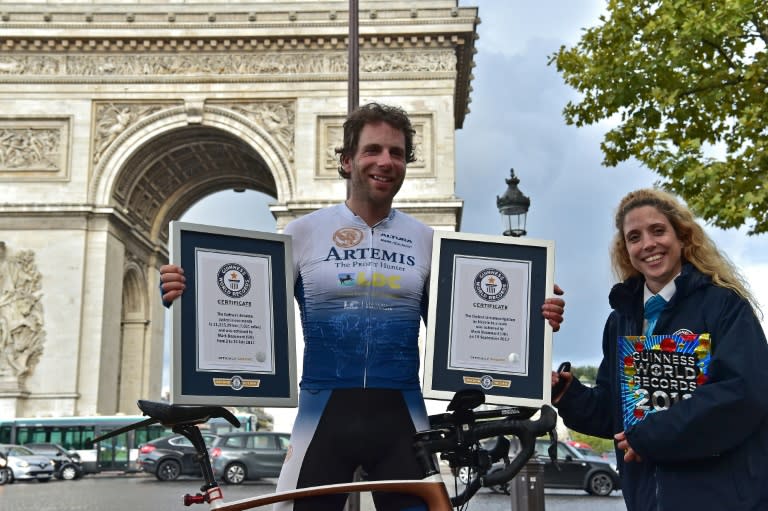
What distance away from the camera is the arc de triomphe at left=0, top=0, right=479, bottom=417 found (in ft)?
84.3

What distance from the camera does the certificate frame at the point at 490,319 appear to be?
2.81 meters

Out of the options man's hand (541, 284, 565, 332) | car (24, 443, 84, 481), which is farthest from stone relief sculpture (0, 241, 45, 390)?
man's hand (541, 284, 565, 332)

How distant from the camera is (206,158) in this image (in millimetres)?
29984

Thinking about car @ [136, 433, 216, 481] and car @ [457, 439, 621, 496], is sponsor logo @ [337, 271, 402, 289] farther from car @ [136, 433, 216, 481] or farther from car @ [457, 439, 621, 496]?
car @ [136, 433, 216, 481]

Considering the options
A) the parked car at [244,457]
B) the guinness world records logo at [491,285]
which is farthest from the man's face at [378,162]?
the parked car at [244,457]

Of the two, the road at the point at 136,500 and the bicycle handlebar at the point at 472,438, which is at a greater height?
the bicycle handlebar at the point at 472,438

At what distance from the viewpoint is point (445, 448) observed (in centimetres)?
237

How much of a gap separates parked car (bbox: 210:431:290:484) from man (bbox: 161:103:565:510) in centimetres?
1885

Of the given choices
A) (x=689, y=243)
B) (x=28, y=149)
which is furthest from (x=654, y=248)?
(x=28, y=149)

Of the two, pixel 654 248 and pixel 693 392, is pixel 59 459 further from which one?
pixel 693 392

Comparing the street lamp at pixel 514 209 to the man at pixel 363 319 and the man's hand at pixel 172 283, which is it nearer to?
the man at pixel 363 319

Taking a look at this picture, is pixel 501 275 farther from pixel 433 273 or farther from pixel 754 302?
pixel 754 302

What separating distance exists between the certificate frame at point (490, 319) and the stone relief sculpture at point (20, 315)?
2467cm

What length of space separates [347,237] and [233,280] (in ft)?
1.35
